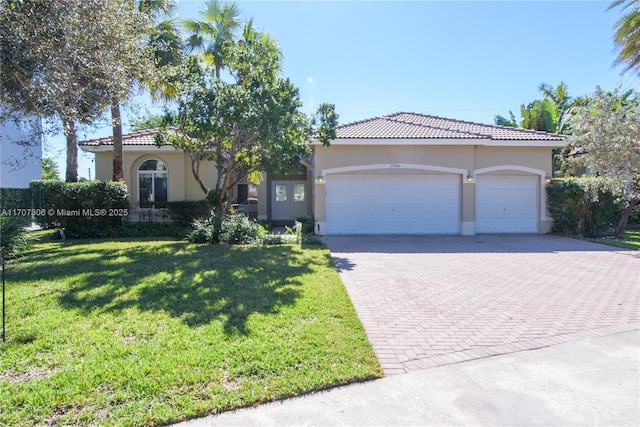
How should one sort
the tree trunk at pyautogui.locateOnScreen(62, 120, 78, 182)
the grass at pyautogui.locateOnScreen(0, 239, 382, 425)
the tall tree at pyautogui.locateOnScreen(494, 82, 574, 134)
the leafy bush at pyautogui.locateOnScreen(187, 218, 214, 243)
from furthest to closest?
1. the tall tree at pyautogui.locateOnScreen(494, 82, 574, 134)
2. the tree trunk at pyautogui.locateOnScreen(62, 120, 78, 182)
3. the leafy bush at pyautogui.locateOnScreen(187, 218, 214, 243)
4. the grass at pyautogui.locateOnScreen(0, 239, 382, 425)

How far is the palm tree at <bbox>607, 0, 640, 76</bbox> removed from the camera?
48.1 feet

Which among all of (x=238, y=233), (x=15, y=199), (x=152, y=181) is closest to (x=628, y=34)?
(x=238, y=233)

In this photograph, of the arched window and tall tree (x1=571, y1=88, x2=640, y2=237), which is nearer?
tall tree (x1=571, y1=88, x2=640, y2=237)

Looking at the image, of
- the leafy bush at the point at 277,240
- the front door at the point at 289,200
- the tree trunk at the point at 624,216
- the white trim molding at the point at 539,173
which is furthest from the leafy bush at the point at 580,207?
the front door at the point at 289,200

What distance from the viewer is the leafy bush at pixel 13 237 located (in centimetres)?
888

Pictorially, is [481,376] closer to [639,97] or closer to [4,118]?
[4,118]

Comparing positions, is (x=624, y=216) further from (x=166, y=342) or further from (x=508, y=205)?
(x=166, y=342)

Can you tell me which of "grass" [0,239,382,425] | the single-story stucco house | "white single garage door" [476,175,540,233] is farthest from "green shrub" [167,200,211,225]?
"white single garage door" [476,175,540,233]

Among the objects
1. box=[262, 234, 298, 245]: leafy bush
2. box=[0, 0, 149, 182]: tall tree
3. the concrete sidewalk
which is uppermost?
box=[0, 0, 149, 182]: tall tree

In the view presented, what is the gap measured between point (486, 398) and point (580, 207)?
15.2 metres

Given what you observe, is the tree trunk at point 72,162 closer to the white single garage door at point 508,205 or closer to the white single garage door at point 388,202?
the white single garage door at point 388,202

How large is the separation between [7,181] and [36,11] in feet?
70.1

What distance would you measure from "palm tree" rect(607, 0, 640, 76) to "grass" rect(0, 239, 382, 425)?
17.0m

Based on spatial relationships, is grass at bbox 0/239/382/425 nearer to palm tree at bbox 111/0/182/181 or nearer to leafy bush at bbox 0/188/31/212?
palm tree at bbox 111/0/182/181
